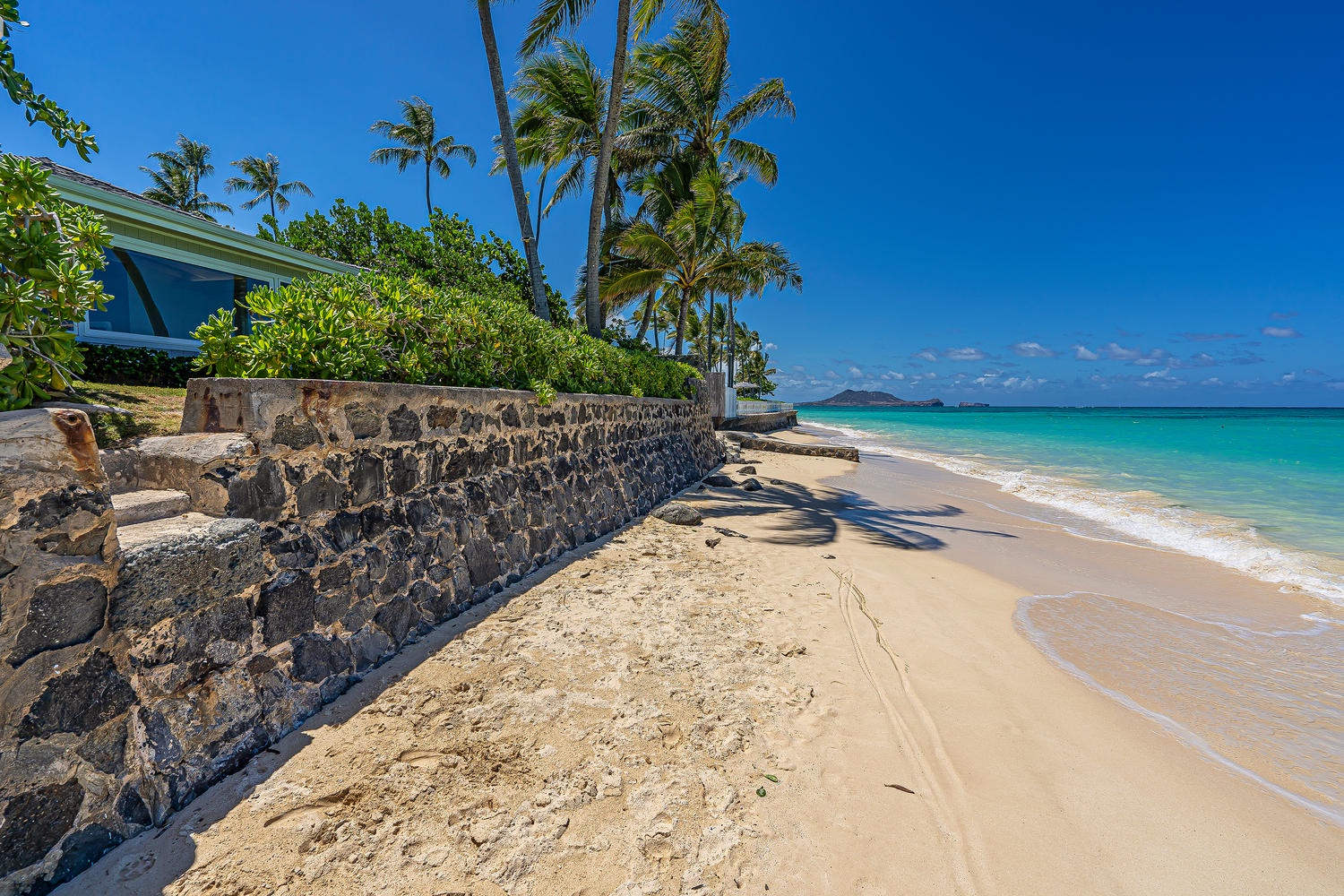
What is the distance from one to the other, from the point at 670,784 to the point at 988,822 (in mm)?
1513

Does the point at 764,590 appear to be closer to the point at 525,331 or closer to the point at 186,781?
the point at 525,331

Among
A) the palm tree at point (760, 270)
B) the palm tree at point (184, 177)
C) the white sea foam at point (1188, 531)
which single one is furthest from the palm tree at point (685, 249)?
the palm tree at point (184, 177)

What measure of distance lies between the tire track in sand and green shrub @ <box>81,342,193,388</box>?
8.38m

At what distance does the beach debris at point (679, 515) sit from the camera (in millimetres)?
7457

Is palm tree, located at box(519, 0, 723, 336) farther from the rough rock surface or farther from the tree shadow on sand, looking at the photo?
the rough rock surface

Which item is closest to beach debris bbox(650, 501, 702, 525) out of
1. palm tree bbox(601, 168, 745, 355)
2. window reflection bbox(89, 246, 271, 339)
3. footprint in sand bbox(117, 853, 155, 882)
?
footprint in sand bbox(117, 853, 155, 882)

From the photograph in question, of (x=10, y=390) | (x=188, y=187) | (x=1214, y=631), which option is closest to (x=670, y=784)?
(x=10, y=390)

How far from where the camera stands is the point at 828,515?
8.84m

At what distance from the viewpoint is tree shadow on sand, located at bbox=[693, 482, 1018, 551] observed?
740 centimetres

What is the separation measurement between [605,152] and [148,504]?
10.4 m

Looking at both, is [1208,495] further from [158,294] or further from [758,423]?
[158,294]

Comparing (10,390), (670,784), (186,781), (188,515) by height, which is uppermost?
(10,390)

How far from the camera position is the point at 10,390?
5.99ft

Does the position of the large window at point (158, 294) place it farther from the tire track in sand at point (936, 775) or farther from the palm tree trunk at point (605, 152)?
the tire track in sand at point (936, 775)
